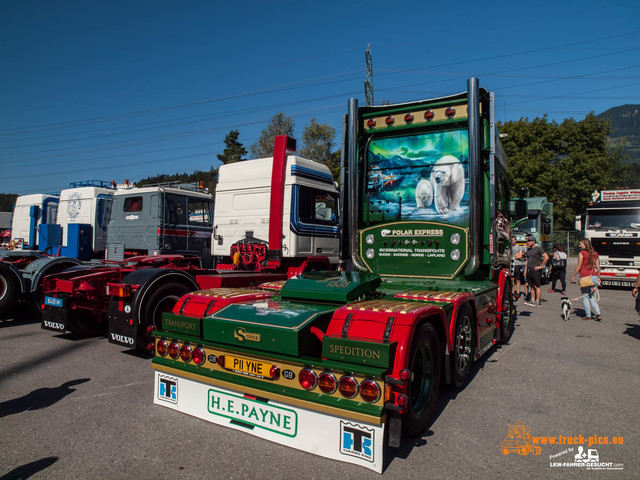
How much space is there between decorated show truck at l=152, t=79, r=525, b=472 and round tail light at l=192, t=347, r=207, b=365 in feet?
0.04

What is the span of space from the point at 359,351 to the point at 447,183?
3832 mm

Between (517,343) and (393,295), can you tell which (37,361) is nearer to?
(393,295)

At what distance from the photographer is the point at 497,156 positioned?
6.37 metres

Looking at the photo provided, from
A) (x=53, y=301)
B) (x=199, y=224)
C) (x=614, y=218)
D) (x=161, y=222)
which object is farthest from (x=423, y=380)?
(x=614, y=218)

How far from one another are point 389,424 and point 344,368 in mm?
459

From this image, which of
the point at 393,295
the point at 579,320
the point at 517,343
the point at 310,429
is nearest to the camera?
the point at 310,429

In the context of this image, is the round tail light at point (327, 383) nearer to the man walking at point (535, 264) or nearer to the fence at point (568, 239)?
the man walking at point (535, 264)

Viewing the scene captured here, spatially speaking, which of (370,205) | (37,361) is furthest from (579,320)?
(37,361)

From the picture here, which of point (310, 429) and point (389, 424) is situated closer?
point (389, 424)

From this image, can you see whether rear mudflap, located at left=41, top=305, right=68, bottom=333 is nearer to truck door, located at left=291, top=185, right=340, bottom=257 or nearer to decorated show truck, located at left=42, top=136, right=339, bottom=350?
decorated show truck, located at left=42, top=136, right=339, bottom=350

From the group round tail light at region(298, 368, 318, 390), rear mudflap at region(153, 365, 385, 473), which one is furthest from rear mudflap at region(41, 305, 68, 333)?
round tail light at region(298, 368, 318, 390)

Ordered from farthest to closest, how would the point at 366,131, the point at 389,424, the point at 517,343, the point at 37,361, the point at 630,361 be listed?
1. the point at 517,343
2. the point at 366,131
3. the point at 630,361
4. the point at 37,361
5. the point at 389,424

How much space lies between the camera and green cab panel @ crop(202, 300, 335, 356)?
321cm

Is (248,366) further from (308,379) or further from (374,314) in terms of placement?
(374,314)
